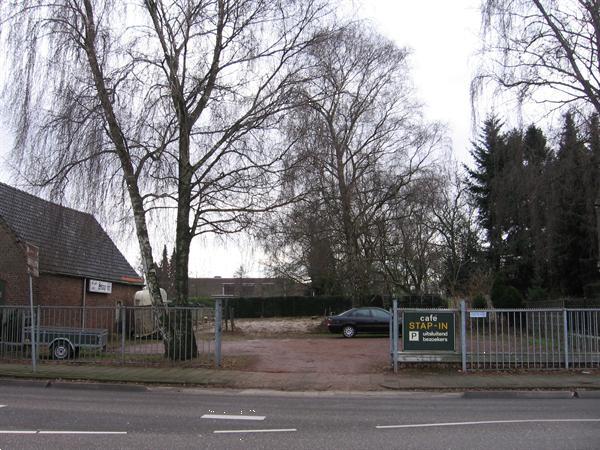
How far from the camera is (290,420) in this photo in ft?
28.3

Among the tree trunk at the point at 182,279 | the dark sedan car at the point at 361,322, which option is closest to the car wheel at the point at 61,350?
the tree trunk at the point at 182,279

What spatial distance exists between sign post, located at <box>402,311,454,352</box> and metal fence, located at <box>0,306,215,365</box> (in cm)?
552

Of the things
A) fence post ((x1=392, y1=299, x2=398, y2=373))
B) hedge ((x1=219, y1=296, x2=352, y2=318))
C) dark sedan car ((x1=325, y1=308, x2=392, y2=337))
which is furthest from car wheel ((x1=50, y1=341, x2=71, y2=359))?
hedge ((x1=219, y1=296, x2=352, y2=318))

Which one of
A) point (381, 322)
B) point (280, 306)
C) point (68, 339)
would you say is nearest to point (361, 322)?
point (381, 322)

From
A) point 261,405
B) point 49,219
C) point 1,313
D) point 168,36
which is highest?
point 168,36

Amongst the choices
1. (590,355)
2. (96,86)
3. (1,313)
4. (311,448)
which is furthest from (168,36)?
(590,355)

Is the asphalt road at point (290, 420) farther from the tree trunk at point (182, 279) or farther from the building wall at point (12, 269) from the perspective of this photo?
the building wall at point (12, 269)

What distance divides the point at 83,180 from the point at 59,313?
4113 millimetres

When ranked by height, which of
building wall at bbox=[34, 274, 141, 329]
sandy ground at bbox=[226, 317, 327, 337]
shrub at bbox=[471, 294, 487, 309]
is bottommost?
sandy ground at bbox=[226, 317, 327, 337]

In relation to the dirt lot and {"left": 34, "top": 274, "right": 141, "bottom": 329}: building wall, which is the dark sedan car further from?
{"left": 34, "top": 274, "right": 141, "bottom": 329}: building wall

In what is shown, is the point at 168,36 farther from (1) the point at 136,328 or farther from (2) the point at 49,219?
(1) the point at 136,328

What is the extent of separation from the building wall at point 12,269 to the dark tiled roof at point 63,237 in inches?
15.3

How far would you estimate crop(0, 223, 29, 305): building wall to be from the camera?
2116 centimetres

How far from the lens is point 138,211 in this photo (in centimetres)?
1575
